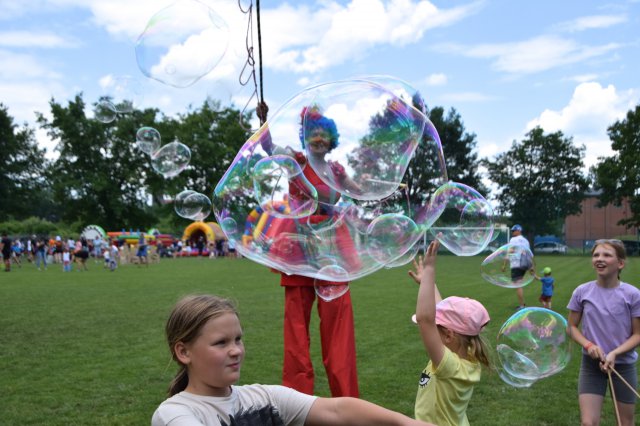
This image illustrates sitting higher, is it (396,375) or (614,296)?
(614,296)

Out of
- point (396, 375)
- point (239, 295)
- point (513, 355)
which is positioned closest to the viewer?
point (513, 355)

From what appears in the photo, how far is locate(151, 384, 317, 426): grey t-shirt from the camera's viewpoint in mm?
1704

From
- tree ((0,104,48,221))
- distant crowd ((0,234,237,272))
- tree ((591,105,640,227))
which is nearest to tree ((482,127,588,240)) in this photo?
tree ((591,105,640,227))

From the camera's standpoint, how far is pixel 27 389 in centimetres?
588

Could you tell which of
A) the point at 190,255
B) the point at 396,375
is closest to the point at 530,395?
the point at 396,375

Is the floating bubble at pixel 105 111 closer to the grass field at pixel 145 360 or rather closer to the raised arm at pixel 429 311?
the grass field at pixel 145 360

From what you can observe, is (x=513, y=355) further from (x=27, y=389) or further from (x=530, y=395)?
(x=27, y=389)

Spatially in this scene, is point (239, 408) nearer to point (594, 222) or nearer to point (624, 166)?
point (624, 166)

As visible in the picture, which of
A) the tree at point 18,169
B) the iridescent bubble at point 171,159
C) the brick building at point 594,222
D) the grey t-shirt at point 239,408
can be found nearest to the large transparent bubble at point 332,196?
the grey t-shirt at point 239,408

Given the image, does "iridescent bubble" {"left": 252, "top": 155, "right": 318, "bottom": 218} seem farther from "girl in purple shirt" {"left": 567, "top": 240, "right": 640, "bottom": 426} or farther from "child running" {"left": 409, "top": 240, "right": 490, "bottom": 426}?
"girl in purple shirt" {"left": 567, "top": 240, "right": 640, "bottom": 426}

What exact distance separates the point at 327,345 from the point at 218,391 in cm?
244

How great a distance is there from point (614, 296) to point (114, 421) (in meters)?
4.07

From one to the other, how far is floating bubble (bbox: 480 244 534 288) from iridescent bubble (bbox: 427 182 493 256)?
55cm

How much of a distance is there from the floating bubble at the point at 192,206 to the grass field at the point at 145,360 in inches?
72.9
